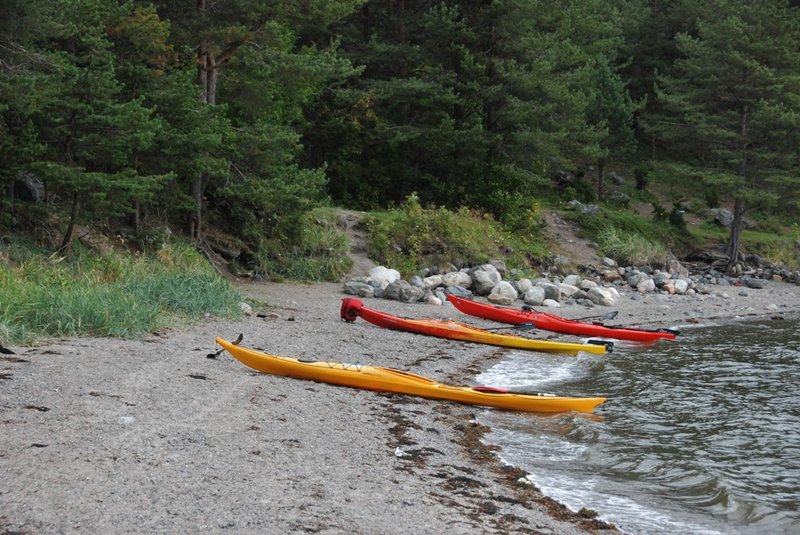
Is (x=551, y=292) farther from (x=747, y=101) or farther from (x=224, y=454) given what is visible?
Result: (x=224, y=454)

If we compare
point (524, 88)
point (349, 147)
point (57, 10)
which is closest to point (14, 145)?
point (57, 10)

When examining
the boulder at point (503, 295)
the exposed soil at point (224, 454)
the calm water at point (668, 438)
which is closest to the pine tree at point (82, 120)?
the exposed soil at point (224, 454)

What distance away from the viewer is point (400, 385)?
9211 mm

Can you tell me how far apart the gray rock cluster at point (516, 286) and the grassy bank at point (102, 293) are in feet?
13.2

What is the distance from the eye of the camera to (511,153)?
26047 mm

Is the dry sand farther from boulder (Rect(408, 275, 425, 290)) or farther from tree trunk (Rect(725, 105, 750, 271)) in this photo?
tree trunk (Rect(725, 105, 750, 271))

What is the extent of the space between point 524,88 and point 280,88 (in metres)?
9.32

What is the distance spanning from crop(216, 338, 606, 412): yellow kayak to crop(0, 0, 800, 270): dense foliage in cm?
558

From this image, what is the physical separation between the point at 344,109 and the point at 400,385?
18.3 m

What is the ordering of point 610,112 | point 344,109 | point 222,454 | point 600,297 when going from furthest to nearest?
point 610,112 → point 344,109 → point 600,297 → point 222,454

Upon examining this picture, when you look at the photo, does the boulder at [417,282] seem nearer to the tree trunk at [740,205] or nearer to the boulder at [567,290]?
the boulder at [567,290]

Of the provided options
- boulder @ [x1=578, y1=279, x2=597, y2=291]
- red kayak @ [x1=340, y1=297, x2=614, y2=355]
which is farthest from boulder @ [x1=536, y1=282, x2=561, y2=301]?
red kayak @ [x1=340, y1=297, x2=614, y2=355]

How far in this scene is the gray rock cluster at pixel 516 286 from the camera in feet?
58.4

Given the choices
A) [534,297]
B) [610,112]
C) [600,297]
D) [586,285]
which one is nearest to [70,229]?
[534,297]
